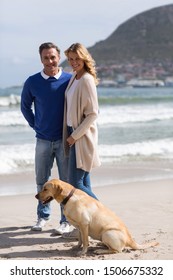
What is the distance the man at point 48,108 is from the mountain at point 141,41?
9585 centimetres

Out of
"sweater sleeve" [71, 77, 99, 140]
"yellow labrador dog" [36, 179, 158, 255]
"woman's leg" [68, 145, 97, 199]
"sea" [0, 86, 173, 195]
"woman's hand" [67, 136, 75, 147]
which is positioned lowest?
"sea" [0, 86, 173, 195]

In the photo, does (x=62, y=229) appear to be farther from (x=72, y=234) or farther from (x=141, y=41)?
(x=141, y=41)

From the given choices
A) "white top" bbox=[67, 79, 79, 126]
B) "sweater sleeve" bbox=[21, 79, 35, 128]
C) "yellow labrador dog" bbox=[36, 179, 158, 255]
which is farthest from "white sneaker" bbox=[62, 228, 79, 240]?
"sweater sleeve" bbox=[21, 79, 35, 128]

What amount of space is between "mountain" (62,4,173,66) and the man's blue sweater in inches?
3774

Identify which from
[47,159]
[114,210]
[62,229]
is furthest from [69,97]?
[114,210]

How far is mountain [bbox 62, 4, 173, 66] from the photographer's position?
104750 millimetres

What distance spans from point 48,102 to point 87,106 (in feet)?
1.72

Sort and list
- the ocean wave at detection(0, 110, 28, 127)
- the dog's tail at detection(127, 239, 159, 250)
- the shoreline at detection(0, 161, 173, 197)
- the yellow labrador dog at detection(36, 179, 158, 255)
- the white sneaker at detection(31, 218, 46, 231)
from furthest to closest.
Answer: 1. the ocean wave at detection(0, 110, 28, 127)
2. the shoreline at detection(0, 161, 173, 197)
3. the white sneaker at detection(31, 218, 46, 231)
4. the dog's tail at detection(127, 239, 159, 250)
5. the yellow labrador dog at detection(36, 179, 158, 255)

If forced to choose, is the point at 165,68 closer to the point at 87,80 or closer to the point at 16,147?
the point at 16,147

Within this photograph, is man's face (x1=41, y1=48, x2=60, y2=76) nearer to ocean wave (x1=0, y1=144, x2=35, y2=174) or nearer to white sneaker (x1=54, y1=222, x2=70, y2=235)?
white sneaker (x1=54, y1=222, x2=70, y2=235)

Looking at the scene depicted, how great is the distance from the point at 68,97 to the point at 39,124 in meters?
0.52

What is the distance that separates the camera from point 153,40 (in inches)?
4318

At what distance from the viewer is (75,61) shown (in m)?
5.48

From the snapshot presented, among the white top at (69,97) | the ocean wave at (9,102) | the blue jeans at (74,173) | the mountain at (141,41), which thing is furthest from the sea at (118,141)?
the mountain at (141,41)
